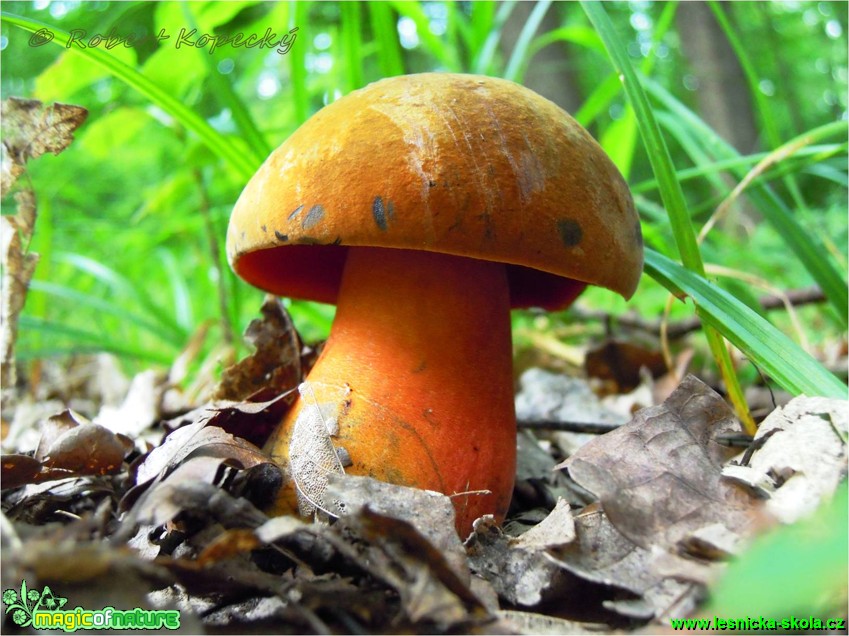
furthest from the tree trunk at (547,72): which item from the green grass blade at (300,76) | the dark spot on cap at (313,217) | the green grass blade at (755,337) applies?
the dark spot on cap at (313,217)

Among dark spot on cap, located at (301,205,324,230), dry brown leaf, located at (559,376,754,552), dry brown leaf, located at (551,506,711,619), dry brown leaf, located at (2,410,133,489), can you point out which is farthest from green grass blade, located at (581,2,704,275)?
dry brown leaf, located at (2,410,133,489)

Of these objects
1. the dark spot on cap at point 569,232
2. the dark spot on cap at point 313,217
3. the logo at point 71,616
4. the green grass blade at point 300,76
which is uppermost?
the green grass blade at point 300,76

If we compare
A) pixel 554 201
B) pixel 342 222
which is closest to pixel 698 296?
pixel 554 201

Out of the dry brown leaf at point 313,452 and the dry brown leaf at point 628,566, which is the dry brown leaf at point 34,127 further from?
the dry brown leaf at point 628,566

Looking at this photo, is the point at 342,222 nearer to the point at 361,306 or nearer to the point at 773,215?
the point at 361,306

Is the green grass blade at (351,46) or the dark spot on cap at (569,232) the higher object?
the green grass blade at (351,46)

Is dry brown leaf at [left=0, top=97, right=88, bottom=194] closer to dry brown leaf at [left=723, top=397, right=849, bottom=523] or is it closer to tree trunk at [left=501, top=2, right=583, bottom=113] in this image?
dry brown leaf at [left=723, top=397, right=849, bottom=523]

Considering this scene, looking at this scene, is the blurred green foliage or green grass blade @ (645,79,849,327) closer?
green grass blade @ (645,79,849,327)
